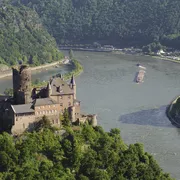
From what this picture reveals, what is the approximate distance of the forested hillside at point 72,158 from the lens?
125ft

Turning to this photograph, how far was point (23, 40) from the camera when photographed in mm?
118188

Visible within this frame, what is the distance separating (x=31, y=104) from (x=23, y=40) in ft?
251

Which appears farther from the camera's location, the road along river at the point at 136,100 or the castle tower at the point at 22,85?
the road along river at the point at 136,100

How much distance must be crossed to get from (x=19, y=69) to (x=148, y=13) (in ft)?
371

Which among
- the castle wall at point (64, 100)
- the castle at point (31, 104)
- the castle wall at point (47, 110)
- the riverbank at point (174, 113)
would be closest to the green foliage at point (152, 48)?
the riverbank at point (174, 113)

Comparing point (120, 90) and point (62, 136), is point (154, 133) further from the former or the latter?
point (120, 90)

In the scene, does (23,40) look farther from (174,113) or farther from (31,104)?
(31,104)

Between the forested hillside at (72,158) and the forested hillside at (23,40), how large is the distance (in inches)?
2476

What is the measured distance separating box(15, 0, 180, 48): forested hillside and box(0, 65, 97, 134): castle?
298 feet

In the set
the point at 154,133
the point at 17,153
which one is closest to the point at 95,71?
the point at 154,133

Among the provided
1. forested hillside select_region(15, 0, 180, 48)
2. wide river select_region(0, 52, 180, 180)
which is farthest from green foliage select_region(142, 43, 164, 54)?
wide river select_region(0, 52, 180, 180)

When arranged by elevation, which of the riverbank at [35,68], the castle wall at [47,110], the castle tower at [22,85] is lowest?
the riverbank at [35,68]

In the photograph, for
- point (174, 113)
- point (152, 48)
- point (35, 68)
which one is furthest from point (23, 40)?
point (174, 113)

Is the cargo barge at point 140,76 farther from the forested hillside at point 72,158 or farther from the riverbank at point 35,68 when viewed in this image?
the forested hillside at point 72,158
